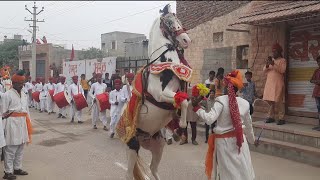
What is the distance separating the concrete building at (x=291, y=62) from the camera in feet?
25.2

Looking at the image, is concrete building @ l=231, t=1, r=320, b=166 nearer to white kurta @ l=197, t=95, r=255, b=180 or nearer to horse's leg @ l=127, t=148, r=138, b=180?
white kurta @ l=197, t=95, r=255, b=180

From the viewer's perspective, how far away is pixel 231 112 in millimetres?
4016

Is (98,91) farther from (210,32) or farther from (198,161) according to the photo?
(198,161)

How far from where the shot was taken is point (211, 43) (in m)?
12.3

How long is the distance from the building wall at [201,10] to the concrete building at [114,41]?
22.0 metres

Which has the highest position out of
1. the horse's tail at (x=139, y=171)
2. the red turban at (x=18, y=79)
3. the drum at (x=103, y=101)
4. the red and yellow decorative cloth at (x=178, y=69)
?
the red and yellow decorative cloth at (x=178, y=69)

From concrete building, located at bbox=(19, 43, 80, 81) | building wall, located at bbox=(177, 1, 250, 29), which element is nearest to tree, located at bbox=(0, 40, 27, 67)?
concrete building, located at bbox=(19, 43, 80, 81)

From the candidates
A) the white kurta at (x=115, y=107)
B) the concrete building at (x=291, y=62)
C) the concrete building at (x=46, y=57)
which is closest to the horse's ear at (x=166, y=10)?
the concrete building at (x=291, y=62)

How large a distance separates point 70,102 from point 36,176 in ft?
24.5

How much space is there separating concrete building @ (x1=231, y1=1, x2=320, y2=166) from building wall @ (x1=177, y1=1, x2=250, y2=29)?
4.72ft

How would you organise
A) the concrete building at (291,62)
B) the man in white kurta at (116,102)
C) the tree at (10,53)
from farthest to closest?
the tree at (10,53) → the man in white kurta at (116,102) → the concrete building at (291,62)

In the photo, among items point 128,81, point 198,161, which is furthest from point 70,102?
point 198,161

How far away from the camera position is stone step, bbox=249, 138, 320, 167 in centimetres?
702

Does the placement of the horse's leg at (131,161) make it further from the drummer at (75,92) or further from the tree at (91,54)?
the tree at (91,54)
